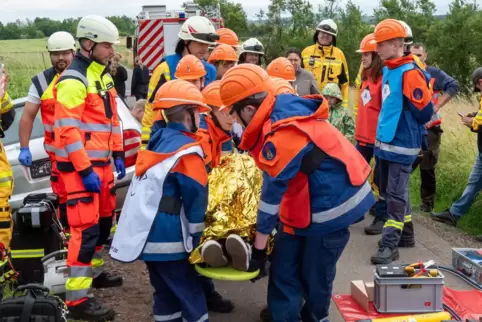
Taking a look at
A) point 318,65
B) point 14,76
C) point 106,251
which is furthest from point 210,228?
point 14,76

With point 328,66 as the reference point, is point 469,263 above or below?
below

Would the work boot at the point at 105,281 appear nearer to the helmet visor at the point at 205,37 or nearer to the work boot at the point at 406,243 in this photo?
the helmet visor at the point at 205,37

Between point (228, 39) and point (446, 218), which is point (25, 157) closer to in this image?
point (228, 39)

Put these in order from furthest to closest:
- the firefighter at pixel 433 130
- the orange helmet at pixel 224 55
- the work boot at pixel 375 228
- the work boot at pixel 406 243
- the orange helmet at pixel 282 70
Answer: the firefighter at pixel 433 130 → the work boot at pixel 375 228 → the orange helmet at pixel 224 55 → the work boot at pixel 406 243 → the orange helmet at pixel 282 70

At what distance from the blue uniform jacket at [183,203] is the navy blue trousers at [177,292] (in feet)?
0.38

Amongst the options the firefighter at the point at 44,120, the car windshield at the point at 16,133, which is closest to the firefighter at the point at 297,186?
the firefighter at the point at 44,120

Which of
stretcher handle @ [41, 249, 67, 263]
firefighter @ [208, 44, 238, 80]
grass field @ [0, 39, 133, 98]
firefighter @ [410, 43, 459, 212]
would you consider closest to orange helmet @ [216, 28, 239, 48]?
firefighter @ [208, 44, 238, 80]

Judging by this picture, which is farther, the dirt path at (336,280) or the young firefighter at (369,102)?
the young firefighter at (369,102)

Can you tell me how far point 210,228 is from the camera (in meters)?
4.11

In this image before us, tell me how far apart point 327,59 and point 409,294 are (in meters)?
4.64

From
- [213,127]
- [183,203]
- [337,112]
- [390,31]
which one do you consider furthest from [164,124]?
[337,112]

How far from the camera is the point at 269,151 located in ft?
12.0

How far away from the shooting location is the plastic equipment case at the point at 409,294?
461cm

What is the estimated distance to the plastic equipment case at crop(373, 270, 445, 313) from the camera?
4.61 meters
